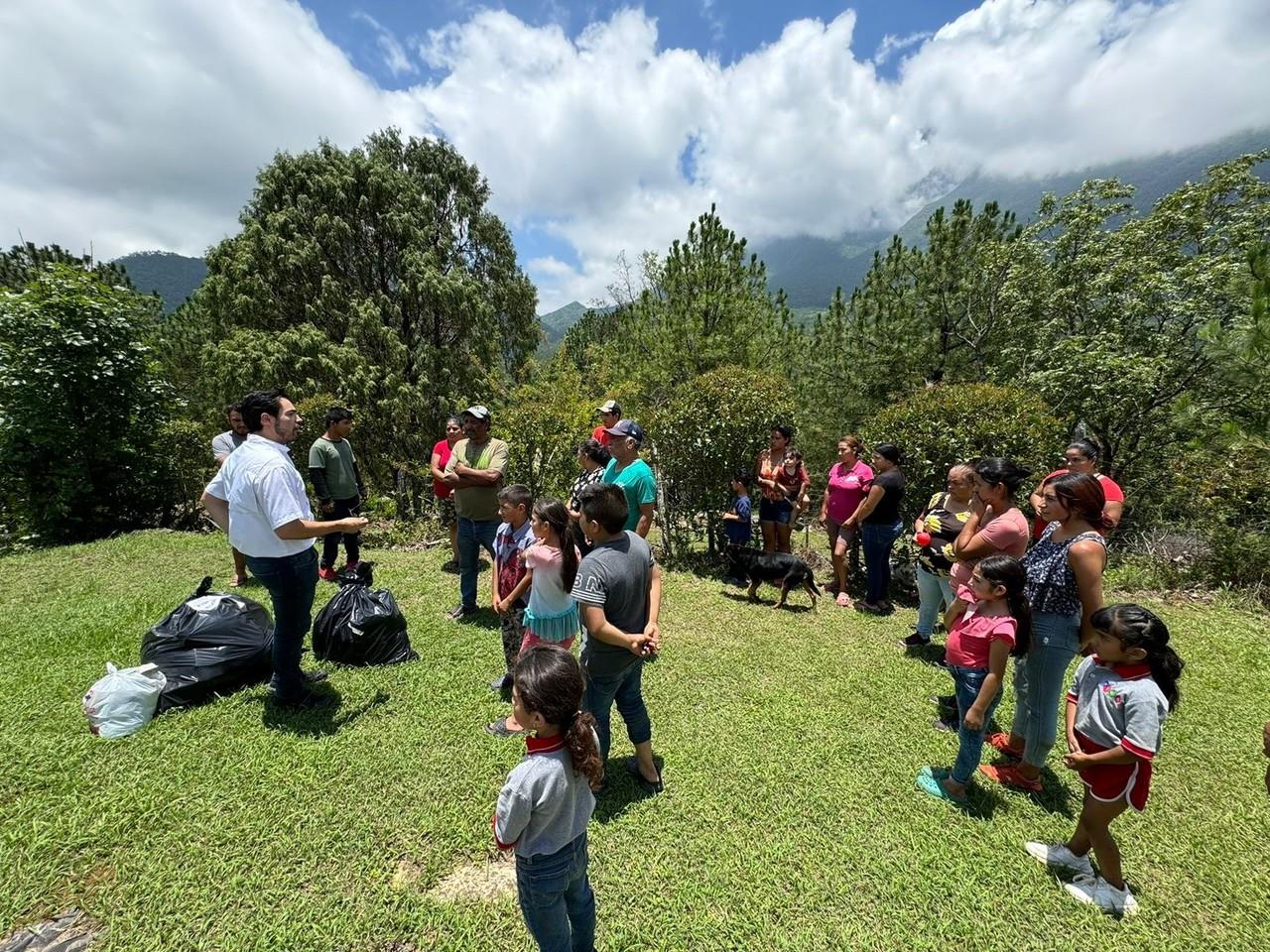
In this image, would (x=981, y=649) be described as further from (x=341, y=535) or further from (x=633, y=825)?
(x=341, y=535)

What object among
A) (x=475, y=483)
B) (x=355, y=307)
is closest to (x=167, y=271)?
(x=355, y=307)

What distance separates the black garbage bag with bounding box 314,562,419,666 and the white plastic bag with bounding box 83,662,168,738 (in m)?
0.99

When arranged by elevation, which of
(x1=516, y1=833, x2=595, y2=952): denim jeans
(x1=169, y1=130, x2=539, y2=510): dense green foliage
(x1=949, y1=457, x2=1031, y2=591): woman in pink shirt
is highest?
(x1=169, y1=130, x2=539, y2=510): dense green foliage

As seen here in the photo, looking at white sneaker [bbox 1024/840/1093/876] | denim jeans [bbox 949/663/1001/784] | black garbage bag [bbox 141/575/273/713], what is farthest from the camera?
black garbage bag [bbox 141/575/273/713]

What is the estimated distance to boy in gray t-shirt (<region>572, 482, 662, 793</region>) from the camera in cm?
233

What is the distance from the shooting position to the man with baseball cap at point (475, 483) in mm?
4688

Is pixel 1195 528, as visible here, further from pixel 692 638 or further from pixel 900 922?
pixel 900 922

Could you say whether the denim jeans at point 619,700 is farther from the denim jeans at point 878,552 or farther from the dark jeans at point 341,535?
the dark jeans at point 341,535

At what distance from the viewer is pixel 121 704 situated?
309 cm

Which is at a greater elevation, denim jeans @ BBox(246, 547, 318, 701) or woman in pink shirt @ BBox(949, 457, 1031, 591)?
woman in pink shirt @ BBox(949, 457, 1031, 591)

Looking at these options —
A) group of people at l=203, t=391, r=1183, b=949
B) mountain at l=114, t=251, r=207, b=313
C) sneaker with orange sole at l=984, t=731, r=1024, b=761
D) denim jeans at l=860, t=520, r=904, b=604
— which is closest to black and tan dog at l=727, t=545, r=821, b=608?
denim jeans at l=860, t=520, r=904, b=604

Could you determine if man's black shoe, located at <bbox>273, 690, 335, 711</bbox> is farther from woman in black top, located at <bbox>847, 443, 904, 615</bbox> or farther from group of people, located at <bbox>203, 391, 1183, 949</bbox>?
woman in black top, located at <bbox>847, 443, 904, 615</bbox>

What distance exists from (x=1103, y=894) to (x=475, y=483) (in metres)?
4.79

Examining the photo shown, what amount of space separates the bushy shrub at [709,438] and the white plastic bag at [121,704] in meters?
5.32
